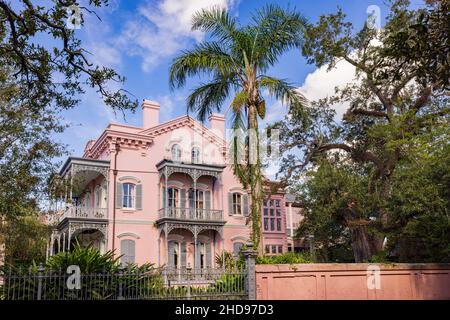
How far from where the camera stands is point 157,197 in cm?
2495

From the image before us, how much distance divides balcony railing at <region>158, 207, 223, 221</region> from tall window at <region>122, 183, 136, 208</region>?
64.3 inches

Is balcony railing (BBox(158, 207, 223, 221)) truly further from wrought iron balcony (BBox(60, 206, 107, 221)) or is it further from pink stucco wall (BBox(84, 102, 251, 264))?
wrought iron balcony (BBox(60, 206, 107, 221))

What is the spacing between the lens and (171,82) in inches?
606

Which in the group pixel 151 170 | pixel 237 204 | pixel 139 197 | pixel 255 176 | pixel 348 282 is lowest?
pixel 348 282

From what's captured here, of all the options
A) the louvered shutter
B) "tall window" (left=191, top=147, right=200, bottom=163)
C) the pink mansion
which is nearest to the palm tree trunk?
the pink mansion

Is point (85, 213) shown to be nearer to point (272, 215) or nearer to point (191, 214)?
point (191, 214)

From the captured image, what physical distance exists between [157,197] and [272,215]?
862 cm

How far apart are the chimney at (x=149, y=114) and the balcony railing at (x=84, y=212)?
214 inches

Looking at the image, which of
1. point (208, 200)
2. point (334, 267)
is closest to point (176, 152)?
point (208, 200)
